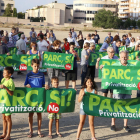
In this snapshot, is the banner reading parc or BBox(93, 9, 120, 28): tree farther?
BBox(93, 9, 120, 28): tree

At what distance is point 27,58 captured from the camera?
11.4m

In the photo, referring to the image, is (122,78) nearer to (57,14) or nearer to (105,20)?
(105,20)

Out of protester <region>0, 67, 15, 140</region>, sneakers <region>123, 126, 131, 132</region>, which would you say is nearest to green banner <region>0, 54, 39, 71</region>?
protester <region>0, 67, 15, 140</region>

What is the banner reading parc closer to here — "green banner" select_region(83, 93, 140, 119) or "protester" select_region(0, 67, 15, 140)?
"protester" select_region(0, 67, 15, 140)

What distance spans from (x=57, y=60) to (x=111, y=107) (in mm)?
5549

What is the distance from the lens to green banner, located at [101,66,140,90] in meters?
7.05

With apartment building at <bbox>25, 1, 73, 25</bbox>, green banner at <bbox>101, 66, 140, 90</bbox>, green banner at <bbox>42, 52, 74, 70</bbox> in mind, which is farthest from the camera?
apartment building at <bbox>25, 1, 73, 25</bbox>

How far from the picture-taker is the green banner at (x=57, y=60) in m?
11.1

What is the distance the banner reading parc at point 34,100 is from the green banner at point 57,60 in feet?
16.0

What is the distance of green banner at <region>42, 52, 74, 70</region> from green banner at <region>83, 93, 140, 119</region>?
16.8ft

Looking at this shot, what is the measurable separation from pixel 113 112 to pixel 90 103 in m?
0.53

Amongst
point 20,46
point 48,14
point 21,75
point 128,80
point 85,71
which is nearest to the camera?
point 128,80

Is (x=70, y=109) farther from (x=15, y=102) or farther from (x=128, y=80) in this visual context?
(x=128, y=80)

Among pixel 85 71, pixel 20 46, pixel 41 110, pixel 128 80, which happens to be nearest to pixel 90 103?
pixel 41 110
